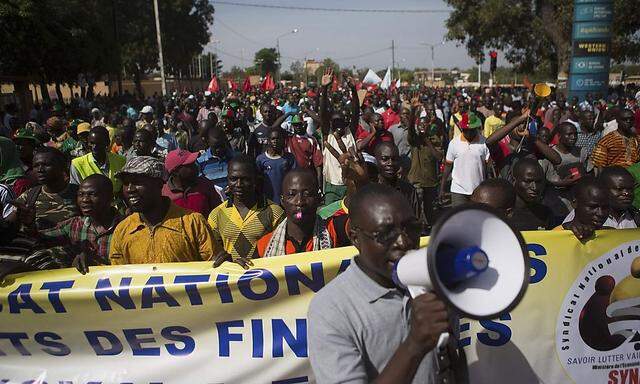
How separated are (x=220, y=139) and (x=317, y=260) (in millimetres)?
Result: 3313

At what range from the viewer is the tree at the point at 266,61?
8725 cm

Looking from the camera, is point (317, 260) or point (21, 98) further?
point (21, 98)

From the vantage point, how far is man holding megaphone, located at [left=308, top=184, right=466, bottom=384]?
5.57ft

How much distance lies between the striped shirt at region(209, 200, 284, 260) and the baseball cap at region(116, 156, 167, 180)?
0.69m

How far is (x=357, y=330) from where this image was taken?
1.73 meters

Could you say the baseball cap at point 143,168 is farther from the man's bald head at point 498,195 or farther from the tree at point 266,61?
the tree at point 266,61

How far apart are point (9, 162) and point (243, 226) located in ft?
8.74

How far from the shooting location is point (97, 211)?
3627 mm

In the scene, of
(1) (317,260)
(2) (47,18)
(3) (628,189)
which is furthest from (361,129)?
(2) (47,18)

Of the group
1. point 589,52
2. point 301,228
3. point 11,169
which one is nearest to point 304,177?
point 301,228

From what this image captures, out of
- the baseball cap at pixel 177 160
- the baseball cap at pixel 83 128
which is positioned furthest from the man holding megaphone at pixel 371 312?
the baseball cap at pixel 83 128

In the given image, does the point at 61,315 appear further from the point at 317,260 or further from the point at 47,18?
the point at 47,18

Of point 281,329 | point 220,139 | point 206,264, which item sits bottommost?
point 281,329

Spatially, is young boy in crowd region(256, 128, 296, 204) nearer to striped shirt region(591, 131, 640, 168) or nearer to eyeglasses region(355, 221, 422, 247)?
striped shirt region(591, 131, 640, 168)
